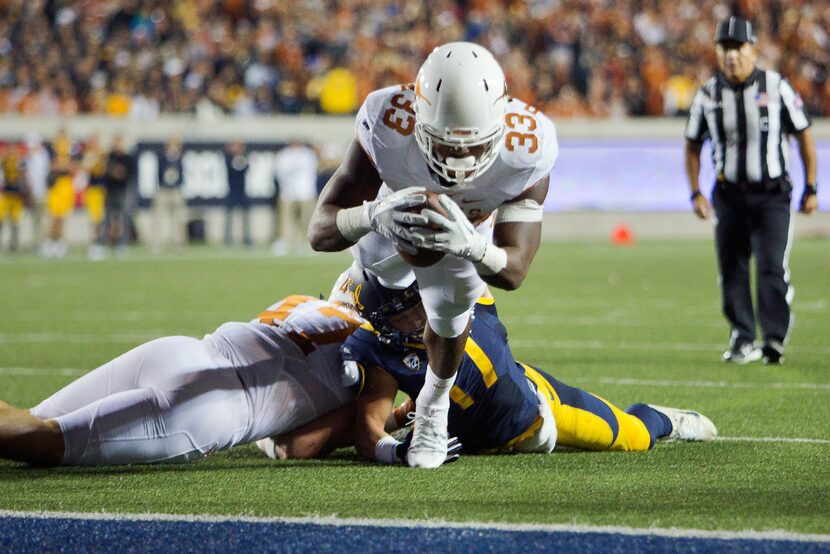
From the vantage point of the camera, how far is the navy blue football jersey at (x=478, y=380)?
3900 mm

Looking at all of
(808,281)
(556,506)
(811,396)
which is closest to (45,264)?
(808,281)

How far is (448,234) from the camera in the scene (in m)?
3.36

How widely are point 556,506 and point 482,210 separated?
95cm

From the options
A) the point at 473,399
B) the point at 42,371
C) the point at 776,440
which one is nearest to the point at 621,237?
the point at 42,371

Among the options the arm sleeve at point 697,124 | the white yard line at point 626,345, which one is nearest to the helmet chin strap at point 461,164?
the white yard line at point 626,345

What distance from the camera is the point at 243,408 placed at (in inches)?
149

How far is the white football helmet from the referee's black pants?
3391 mm

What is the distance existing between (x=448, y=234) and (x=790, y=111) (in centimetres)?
391

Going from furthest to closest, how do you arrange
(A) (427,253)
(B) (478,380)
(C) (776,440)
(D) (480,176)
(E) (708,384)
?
(E) (708,384)
(C) (776,440)
(B) (478,380)
(D) (480,176)
(A) (427,253)

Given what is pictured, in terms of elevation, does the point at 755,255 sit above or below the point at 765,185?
below

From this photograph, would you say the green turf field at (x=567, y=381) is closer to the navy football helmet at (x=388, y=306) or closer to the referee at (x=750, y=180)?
the referee at (x=750, y=180)

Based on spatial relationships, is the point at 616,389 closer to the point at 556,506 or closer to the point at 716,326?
the point at 556,506

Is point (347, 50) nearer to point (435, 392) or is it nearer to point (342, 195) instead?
point (342, 195)

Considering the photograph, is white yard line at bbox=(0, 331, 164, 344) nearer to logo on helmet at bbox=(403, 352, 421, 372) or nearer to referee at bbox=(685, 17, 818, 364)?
referee at bbox=(685, 17, 818, 364)
